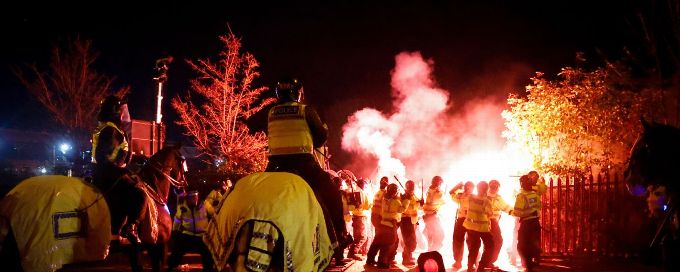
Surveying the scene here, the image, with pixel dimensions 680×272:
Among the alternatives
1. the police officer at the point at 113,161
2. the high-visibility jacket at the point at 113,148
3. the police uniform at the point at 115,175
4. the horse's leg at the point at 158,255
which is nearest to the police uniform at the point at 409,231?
the horse's leg at the point at 158,255

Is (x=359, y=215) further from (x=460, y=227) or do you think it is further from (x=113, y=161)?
(x=113, y=161)

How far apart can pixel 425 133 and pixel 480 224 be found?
47.6 ft

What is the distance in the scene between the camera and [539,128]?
16.9 m

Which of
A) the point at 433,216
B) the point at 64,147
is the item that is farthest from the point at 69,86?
the point at 433,216

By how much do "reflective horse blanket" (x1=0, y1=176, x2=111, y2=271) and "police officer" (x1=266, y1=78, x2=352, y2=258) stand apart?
2508 millimetres

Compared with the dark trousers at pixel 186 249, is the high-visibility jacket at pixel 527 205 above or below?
above

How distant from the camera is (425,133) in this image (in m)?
26.6

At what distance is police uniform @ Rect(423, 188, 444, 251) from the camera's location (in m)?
15.7

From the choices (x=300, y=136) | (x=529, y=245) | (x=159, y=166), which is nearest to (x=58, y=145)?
(x=159, y=166)

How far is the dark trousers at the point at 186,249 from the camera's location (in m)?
10.8

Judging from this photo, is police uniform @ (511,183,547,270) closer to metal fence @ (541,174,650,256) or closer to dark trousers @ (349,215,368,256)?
metal fence @ (541,174,650,256)

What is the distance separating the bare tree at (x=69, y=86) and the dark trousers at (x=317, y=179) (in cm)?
2742

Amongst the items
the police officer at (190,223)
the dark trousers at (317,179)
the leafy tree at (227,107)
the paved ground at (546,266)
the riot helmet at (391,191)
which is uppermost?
the leafy tree at (227,107)

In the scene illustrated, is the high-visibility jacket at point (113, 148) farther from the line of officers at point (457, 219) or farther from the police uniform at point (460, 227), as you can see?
the police uniform at point (460, 227)
